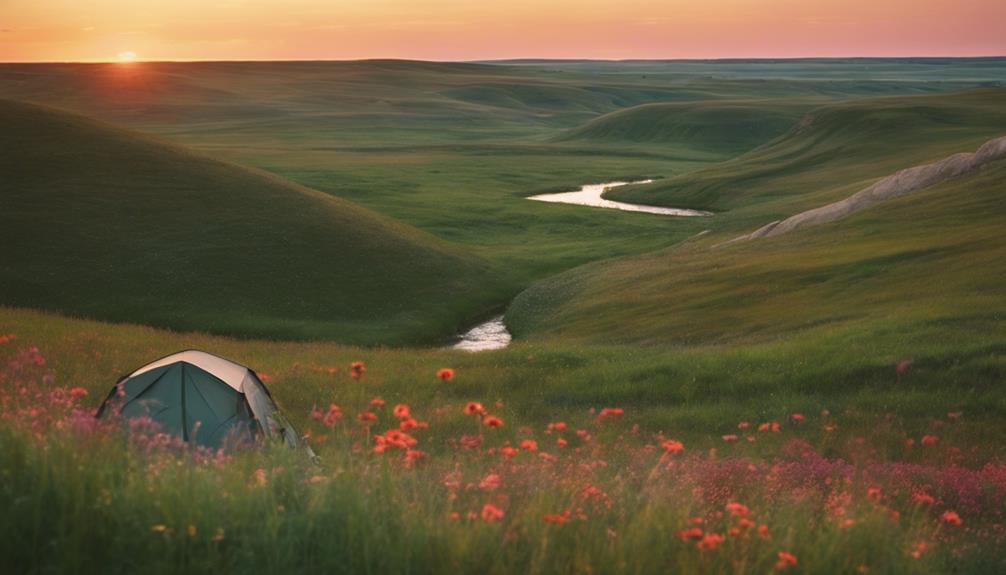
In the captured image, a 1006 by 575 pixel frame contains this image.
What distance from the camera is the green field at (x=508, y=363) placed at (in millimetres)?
9141

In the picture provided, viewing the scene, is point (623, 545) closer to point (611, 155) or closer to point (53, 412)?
point (53, 412)

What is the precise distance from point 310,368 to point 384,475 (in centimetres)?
2321

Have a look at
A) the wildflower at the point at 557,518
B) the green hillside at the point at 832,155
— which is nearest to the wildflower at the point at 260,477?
the wildflower at the point at 557,518

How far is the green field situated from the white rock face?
2.55 metres

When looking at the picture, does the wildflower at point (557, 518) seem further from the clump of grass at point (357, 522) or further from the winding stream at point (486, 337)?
the winding stream at point (486, 337)

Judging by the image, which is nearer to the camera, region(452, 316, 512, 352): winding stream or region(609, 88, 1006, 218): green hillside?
region(452, 316, 512, 352): winding stream

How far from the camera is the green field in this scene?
9141 millimetres

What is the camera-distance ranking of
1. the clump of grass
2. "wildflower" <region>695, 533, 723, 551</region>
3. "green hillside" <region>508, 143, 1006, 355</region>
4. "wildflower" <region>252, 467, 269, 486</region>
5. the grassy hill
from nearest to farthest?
"wildflower" <region>695, 533, 723, 551</region> < the clump of grass < "wildflower" <region>252, 467, 269, 486</region> < "green hillside" <region>508, 143, 1006, 355</region> < the grassy hill

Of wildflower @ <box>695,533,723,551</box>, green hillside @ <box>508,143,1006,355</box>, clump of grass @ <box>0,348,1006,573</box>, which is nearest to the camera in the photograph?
wildflower @ <box>695,533,723,551</box>

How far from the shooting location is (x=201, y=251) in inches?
2277

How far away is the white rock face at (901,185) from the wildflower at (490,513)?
55.1 meters

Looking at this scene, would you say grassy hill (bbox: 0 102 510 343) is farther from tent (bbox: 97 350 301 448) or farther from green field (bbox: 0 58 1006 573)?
tent (bbox: 97 350 301 448)

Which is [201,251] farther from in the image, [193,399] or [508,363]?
[193,399]

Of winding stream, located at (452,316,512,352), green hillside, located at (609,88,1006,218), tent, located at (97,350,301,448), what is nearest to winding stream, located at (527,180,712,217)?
green hillside, located at (609,88,1006,218)
